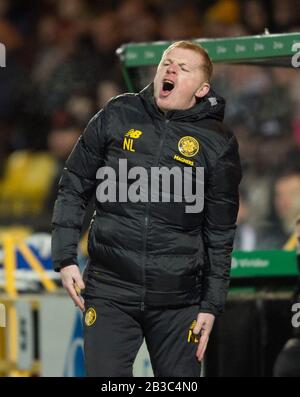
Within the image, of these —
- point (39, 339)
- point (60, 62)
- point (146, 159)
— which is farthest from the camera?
point (60, 62)

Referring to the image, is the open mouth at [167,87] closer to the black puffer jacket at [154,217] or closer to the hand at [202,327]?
the black puffer jacket at [154,217]

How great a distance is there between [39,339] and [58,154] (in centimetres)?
375

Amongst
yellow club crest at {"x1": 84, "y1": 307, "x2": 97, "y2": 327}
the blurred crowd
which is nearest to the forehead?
yellow club crest at {"x1": 84, "y1": 307, "x2": 97, "y2": 327}

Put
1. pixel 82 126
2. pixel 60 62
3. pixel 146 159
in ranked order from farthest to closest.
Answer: pixel 60 62
pixel 82 126
pixel 146 159

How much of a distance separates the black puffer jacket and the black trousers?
0.06 m

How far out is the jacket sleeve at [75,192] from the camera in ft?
16.1

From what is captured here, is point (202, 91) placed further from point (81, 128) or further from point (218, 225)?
point (81, 128)

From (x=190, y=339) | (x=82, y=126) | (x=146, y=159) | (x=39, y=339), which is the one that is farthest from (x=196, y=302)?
(x=82, y=126)

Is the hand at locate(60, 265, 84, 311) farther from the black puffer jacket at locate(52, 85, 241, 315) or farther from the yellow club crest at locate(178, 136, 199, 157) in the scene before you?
the yellow club crest at locate(178, 136, 199, 157)

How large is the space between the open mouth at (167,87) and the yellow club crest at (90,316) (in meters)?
0.93

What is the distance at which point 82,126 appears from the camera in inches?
416

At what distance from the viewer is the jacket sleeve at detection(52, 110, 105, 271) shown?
193 inches

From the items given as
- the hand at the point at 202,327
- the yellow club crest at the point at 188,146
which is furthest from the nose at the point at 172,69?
the hand at the point at 202,327

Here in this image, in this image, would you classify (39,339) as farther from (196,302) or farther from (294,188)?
(196,302)
